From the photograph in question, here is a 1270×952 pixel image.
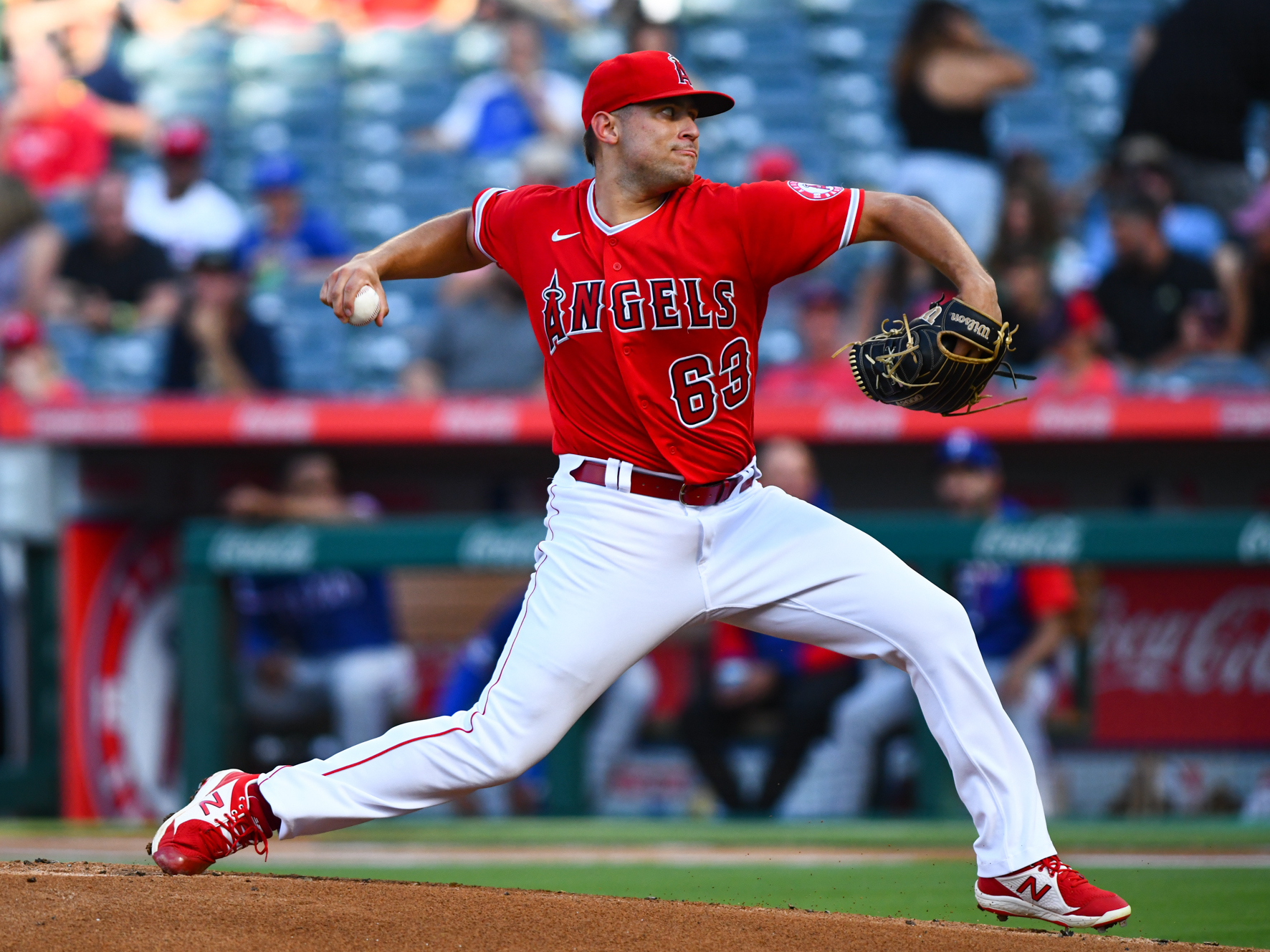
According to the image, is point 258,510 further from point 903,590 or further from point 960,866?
point 903,590

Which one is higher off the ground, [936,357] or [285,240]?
[285,240]

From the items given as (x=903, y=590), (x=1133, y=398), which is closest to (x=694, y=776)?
(x=1133, y=398)

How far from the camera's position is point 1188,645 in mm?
6156

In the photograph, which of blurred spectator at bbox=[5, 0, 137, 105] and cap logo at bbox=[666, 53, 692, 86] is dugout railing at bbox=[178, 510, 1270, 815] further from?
blurred spectator at bbox=[5, 0, 137, 105]

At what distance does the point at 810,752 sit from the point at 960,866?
58.2 inches

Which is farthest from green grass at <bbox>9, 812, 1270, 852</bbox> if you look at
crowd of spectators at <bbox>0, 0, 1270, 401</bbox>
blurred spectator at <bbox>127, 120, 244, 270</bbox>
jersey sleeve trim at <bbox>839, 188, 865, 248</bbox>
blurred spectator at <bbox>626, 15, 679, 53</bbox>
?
blurred spectator at <bbox>626, 15, 679, 53</bbox>

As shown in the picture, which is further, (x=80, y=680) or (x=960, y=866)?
(x=80, y=680)

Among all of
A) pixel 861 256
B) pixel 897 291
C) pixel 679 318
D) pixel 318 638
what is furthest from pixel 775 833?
pixel 861 256

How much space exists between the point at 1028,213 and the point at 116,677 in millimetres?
4520

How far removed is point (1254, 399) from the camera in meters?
5.87

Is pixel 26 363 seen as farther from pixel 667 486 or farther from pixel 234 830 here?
pixel 667 486

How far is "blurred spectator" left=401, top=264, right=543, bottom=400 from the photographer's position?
22.9 ft

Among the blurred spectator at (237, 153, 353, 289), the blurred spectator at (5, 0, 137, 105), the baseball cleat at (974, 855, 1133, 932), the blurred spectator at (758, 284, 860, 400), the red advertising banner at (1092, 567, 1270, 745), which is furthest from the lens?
the blurred spectator at (5, 0, 137, 105)

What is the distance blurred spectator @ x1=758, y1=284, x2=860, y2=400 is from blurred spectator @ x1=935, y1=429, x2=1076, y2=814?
758 mm
